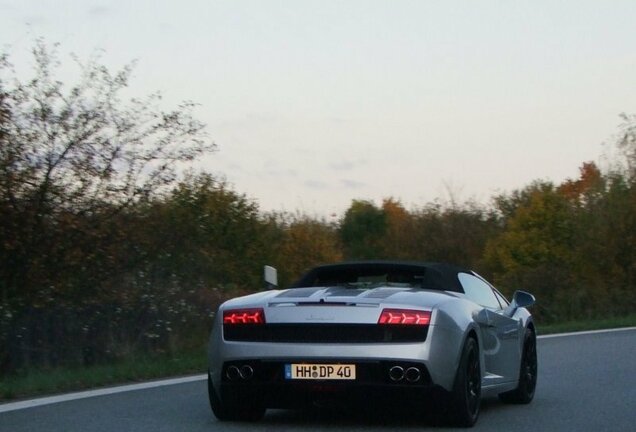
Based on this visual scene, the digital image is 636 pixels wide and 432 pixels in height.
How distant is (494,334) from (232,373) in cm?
235

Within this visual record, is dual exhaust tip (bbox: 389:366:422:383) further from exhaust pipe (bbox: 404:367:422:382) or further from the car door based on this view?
the car door

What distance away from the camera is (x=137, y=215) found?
19.2 m

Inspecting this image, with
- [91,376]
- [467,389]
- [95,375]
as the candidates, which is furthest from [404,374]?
[95,375]

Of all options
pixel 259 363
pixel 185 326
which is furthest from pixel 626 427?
pixel 185 326

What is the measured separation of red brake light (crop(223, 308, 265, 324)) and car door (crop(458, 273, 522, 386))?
1.74 meters

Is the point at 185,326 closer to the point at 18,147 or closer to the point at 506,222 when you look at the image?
the point at 18,147

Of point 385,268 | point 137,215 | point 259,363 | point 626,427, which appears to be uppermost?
point 137,215

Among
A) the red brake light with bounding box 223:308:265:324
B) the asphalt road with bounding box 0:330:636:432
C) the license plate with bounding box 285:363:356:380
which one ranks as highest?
the red brake light with bounding box 223:308:265:324

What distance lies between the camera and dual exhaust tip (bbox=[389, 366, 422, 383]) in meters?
8.49

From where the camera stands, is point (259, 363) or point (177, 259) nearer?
point (259, 363)

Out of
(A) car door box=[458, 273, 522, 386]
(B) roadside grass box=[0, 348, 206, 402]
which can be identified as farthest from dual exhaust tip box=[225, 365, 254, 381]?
(B) roadside grass box=[0, 348, 206, 402]

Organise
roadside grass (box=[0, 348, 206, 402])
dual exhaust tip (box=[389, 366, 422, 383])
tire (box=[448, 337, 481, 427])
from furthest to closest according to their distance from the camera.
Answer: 1. roadside grass (box=[0, 348, 206, 402])
2. tire (box=[448, 337, 481, 427])
3. dual exhaust tip (box=[389, 366, 422, 383])

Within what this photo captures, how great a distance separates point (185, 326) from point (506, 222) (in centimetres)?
7741

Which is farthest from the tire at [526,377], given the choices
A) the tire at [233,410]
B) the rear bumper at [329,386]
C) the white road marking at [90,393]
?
the white road marking at [90,393]
